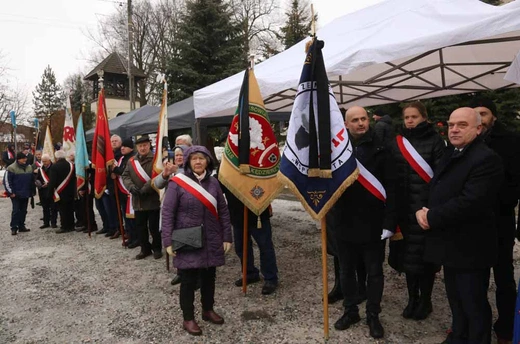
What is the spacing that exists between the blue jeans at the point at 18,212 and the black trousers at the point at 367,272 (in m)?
7.90

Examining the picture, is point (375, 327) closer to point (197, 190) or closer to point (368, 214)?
point (368, 214)

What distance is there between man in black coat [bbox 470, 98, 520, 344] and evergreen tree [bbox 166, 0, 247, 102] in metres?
15.0

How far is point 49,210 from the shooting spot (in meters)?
8.77

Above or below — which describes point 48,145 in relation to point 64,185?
above

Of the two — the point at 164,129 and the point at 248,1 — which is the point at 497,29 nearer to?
the point at 164,129

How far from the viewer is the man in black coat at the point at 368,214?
2.95 m

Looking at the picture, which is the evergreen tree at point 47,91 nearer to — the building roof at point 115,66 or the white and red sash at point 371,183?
the building roof at point 115,66

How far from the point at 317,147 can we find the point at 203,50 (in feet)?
51.9

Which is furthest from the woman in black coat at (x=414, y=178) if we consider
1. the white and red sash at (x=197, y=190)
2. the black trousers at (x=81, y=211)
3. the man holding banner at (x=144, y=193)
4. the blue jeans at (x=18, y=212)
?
the blue jeans at (x=18, y=212)

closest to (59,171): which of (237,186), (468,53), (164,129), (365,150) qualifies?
(164,129)

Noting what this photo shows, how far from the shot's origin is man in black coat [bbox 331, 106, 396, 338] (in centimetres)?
295

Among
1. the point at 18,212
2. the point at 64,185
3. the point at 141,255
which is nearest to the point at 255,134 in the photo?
the point at 141,255

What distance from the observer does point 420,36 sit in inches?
118

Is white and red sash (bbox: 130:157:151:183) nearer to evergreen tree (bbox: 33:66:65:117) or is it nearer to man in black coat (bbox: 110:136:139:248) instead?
man in black coat (bbox: 110:136:139:248)
